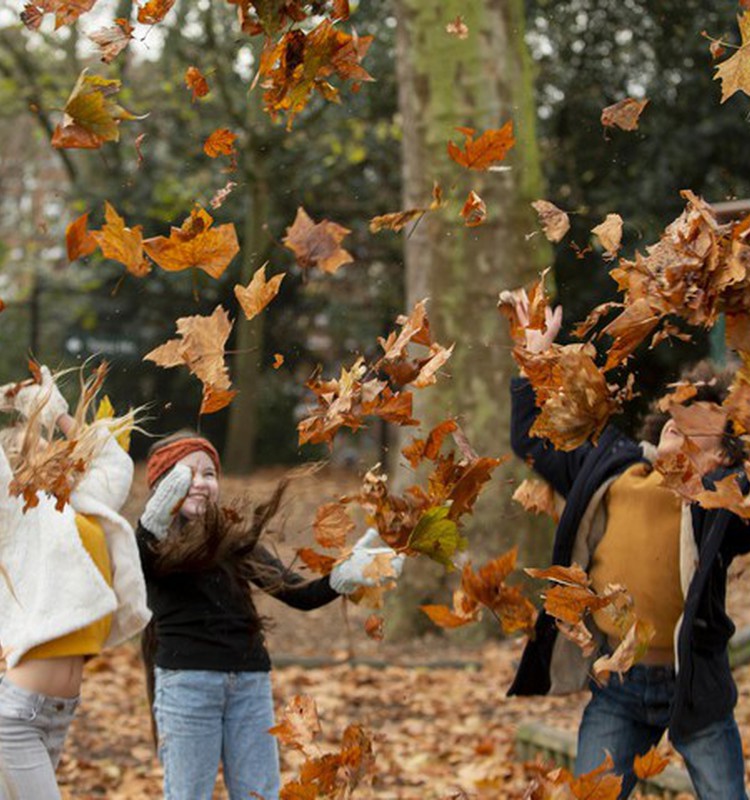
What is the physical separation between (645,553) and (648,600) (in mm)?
125

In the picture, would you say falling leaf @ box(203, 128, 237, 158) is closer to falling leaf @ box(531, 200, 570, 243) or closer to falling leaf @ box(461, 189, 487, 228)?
falling leaf @ box(461, 189, 487, 228)

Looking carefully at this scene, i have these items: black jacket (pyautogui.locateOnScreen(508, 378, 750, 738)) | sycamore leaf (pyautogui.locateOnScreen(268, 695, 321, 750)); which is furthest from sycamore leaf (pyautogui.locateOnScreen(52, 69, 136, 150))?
sycamore leaf (pyautogui.locateOnScreen(268, 695, 321, 750))

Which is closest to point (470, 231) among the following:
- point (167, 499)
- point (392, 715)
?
point (392, 715)

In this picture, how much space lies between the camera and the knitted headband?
13.9 feet

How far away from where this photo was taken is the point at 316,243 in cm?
379

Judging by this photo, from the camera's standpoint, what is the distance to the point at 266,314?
64.2ft

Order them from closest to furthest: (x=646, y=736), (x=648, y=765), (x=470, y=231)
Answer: (x=648, y=765), (x=646, y=736), (x=470, y=231)

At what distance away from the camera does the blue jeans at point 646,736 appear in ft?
12.3

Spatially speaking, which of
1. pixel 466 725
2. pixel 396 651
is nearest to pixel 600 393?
pixel 466 725

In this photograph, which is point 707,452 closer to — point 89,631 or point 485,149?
point 485,149

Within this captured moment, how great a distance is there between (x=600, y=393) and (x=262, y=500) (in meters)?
1.72

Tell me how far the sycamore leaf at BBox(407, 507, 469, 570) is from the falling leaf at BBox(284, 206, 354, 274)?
2.44ft

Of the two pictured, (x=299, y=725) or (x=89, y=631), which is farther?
(x=89, y=631)

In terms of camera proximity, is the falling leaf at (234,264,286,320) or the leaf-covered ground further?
the leaf-covered ground
